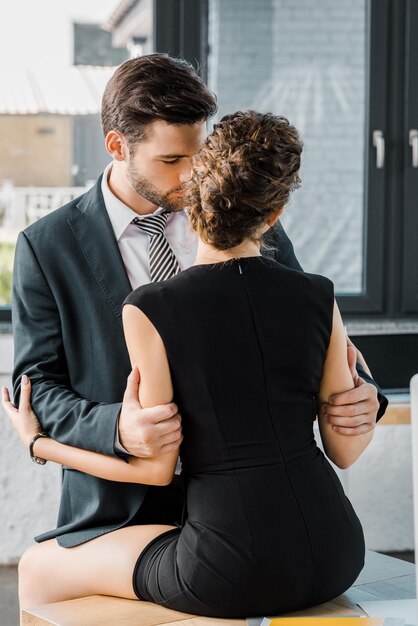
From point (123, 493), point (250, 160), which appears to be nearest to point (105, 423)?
point (123, 493)

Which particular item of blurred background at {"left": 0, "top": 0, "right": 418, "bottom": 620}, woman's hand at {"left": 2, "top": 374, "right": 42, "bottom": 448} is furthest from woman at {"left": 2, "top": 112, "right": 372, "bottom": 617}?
blurred background at {"left": 0, "top": 0, "right": 418, "bottom": 620}

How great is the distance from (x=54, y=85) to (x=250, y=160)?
2509mm

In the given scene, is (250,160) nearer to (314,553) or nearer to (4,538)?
(314,553)

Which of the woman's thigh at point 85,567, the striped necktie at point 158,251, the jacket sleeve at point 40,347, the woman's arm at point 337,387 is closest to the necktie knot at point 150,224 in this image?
the striped necktie at point 158,251

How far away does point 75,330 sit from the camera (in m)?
1.88

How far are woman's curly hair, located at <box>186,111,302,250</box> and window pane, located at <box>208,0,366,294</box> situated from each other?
2414 millimetres

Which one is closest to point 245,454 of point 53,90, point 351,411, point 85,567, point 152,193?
point 351,411

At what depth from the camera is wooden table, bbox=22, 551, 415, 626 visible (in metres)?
1.51

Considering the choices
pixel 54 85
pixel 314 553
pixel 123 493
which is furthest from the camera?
pixel 54 85

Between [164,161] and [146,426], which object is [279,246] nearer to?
[164,161]

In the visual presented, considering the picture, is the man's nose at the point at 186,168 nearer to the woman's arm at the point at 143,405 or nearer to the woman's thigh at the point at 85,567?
the woman's arm at the point at 143,405

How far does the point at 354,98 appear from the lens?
3.99m

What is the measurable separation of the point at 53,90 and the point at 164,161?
2.11 metres

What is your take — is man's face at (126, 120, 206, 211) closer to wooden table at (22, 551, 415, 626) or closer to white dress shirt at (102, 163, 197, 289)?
white dress shirt at (102, 163, 197, 289)
